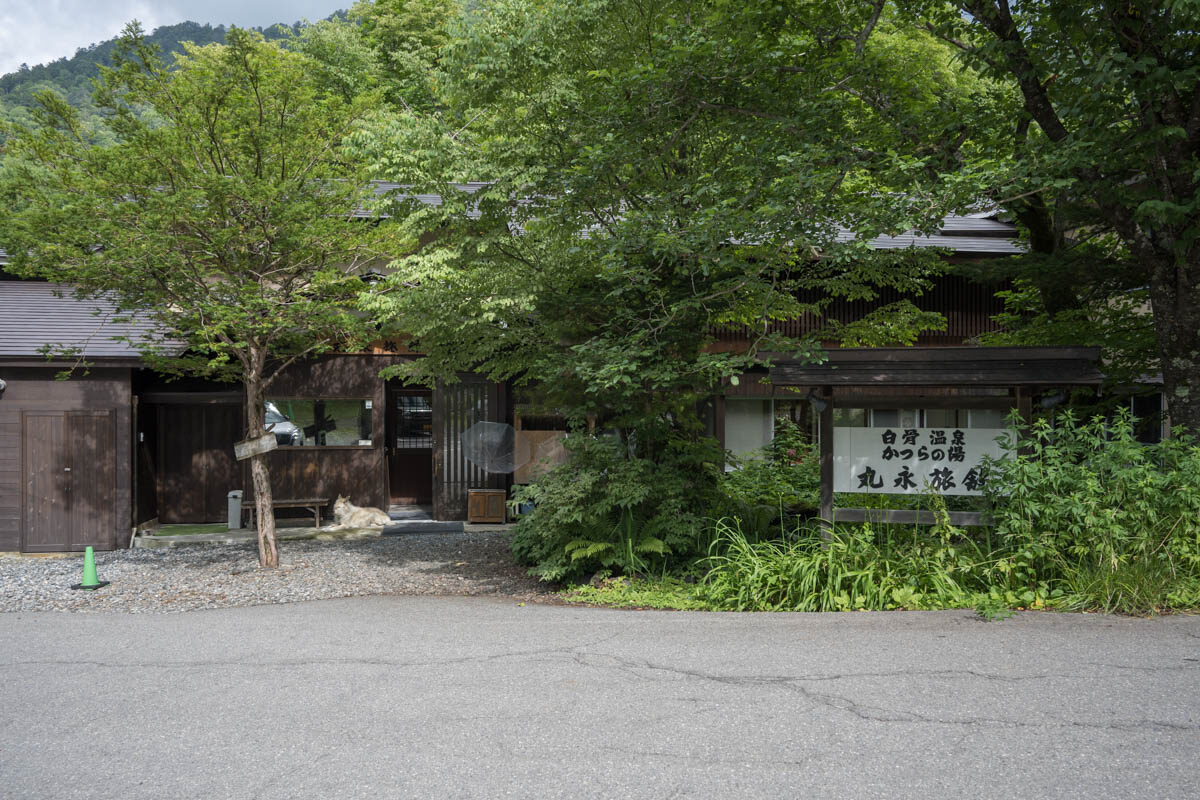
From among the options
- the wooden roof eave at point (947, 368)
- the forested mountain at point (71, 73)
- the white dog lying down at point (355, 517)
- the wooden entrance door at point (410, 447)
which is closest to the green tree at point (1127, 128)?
the wooden roof eave at point (947, 368)

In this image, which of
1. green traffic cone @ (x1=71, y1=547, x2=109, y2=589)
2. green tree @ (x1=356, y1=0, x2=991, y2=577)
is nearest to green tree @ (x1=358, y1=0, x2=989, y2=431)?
green tree @ (x1=356, y1=0, x2=991, y2=577)

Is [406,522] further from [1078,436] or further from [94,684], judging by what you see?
[1078,436]

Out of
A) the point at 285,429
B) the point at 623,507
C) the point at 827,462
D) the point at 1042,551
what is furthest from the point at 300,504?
the point at 1042,551

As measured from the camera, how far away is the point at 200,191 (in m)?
8.80

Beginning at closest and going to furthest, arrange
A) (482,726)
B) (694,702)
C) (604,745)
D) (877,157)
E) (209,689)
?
(604,745)
(482,726)
(694,702)
(209,689)
(877,157)

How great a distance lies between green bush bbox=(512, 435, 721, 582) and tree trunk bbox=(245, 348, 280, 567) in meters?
3.79

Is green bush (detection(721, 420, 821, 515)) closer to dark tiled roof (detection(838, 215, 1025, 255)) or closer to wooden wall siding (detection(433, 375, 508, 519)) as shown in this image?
dark tiled roof (detection(838, 215, 1025, 255))

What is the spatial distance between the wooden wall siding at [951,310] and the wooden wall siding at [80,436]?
11942 millimetres

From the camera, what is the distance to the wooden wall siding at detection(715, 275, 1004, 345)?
1593 cm

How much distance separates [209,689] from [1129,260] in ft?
32.6

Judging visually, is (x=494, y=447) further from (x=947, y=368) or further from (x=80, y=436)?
(x=947, y=368)

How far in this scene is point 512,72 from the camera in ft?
30.5

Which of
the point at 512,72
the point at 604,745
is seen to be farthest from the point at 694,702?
the point at 512,72

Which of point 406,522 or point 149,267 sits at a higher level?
point 149,267
